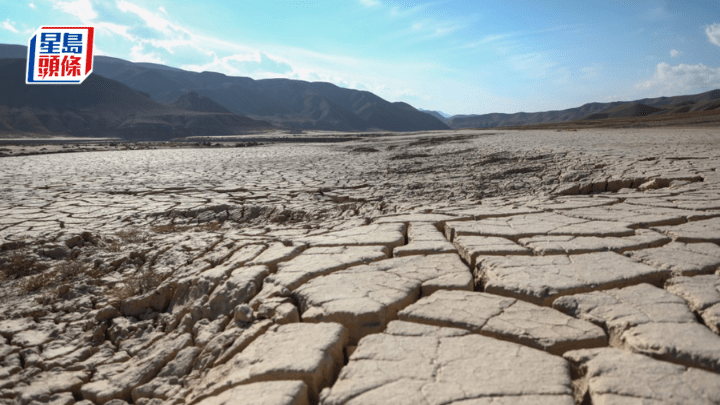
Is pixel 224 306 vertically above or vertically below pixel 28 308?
above

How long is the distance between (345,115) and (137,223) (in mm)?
63027

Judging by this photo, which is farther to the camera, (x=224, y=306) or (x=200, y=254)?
(x=200, y=254)

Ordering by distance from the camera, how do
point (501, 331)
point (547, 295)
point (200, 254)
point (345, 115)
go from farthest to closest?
point (345, 115) < point (200, 254) < point (547, 295) < point (501, 331)

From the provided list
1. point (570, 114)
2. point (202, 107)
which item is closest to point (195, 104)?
point (202, 107)

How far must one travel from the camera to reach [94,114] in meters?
38.5

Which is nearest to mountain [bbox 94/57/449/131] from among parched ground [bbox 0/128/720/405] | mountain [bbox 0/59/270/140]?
mountain [bbox 0/59/270/140]

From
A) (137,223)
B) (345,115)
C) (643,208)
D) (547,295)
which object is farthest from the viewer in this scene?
(345,115)

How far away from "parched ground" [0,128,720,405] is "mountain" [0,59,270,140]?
2991 cm

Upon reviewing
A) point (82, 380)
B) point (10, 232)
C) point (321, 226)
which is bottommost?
point (82, 380)

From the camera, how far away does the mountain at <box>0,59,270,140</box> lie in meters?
32.9

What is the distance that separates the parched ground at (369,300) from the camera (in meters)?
1.23

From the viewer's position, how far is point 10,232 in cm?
311

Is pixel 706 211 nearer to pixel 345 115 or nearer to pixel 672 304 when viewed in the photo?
pixel 672 304

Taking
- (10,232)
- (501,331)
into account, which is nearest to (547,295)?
(501,331)
